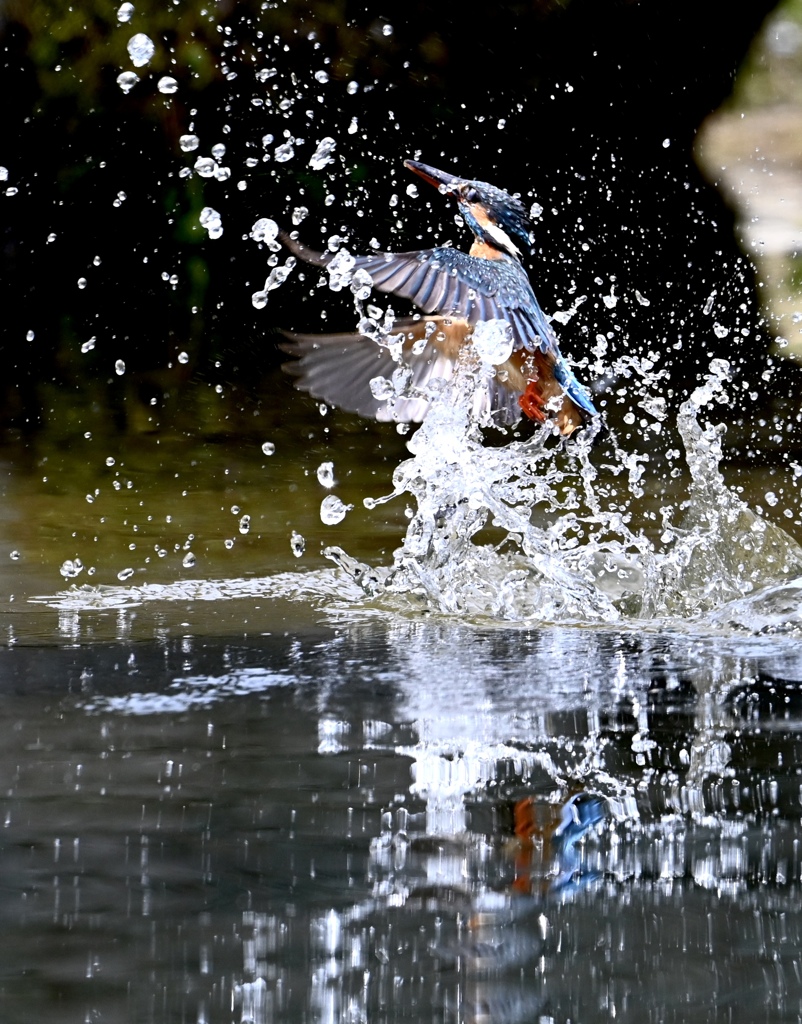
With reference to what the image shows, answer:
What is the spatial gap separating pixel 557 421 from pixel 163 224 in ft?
14.7

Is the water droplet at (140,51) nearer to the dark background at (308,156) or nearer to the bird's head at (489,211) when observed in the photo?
the dark background at (308,156)

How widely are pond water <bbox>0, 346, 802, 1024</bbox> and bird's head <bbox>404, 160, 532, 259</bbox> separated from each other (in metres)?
0.38

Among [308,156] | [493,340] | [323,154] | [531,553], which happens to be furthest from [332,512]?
[308,156]

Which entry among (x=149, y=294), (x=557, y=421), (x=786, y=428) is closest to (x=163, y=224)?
(x=149, y=294)

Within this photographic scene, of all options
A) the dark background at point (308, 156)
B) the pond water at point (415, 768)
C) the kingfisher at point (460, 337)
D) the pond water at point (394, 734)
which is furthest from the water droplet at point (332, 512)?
the dark background at point (308, 156)

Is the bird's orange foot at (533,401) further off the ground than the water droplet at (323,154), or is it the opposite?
the water droplet at (323,154)

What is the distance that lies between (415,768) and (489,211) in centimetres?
191

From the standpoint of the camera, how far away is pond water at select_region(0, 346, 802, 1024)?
1.24 meters

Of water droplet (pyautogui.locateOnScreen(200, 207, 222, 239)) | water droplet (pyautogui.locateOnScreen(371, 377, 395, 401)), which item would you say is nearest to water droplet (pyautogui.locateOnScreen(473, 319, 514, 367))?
water droplet (pyautogui.locateOnScreen(371, 377, 395, 401))

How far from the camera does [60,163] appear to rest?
730 cm

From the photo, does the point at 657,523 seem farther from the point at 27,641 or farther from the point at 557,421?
the point at 27,641

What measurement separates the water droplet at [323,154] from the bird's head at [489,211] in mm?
3100

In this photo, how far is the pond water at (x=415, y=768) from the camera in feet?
4.07

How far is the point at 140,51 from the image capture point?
667cm
